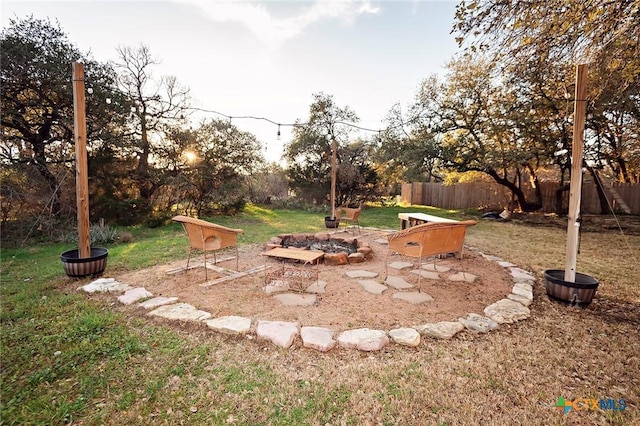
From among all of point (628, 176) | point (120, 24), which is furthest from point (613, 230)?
point (120, 24)

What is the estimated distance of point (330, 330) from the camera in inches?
91.0

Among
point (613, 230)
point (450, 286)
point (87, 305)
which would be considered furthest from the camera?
point (613, 230)

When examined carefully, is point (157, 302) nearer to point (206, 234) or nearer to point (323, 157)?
point (206, 234)

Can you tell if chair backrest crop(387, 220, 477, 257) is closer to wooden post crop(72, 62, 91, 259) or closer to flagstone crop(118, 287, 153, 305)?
flagstone crop(118, 287, 153, 305)

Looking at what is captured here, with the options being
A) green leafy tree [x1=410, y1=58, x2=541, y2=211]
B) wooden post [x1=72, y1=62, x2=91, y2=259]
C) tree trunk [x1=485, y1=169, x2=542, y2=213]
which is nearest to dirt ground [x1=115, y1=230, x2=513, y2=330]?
wooden post [x1=72, y1=62, x2=91, y2=259]

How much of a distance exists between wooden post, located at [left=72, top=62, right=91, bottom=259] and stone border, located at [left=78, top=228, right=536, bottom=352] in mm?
736

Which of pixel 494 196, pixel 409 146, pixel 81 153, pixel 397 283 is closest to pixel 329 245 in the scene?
pixel 397 283

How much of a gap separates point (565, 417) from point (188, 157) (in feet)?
33.0

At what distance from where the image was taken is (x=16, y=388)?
1.67 meters

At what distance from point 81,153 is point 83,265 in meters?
1.36

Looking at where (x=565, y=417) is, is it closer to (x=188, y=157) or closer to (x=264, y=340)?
(x=264, y=340)

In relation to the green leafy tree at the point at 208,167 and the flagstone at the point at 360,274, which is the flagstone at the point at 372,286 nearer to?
the flagstone at the point at 360,274

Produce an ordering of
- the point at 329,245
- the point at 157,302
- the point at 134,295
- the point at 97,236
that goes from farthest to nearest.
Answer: the point at 97,236 → the point at 329,245 → the point at 134,295 → the point at 157,302

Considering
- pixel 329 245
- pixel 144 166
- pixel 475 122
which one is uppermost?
pixel 475 122
